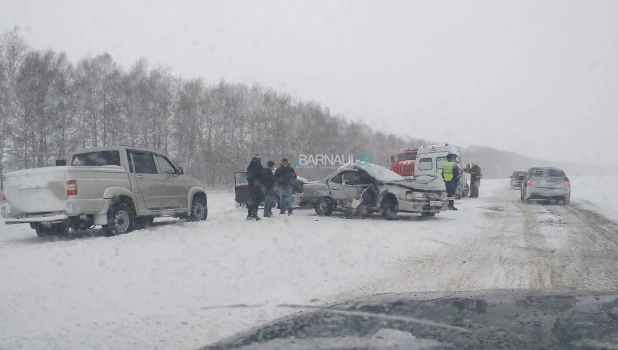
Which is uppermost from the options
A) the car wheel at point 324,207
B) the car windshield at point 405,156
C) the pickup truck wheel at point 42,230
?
the car windshield at point 405,156

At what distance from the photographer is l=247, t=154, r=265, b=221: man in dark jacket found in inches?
524

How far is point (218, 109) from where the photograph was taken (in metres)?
50.2

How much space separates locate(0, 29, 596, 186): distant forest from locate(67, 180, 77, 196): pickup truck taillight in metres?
20.3

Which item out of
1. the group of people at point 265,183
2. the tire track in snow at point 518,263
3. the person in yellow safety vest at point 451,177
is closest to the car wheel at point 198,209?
the group of people at point 265,183

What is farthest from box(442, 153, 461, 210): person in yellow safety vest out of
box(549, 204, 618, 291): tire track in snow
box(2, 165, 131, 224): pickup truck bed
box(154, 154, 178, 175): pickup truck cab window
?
box(2, 165, 131, 224): pickup truck bed

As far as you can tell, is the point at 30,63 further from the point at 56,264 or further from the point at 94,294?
the point at 94,294

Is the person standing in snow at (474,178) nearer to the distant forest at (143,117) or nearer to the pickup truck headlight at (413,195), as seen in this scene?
the distant forest at (143,117)

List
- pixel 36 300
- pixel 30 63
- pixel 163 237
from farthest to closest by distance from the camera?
1. pixel 30 63
2. pixel 163 237
3. pixel 36 300

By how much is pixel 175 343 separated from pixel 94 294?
211 centimetres

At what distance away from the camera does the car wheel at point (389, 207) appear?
1341 cm

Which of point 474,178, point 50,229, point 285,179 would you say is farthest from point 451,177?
point 50,229

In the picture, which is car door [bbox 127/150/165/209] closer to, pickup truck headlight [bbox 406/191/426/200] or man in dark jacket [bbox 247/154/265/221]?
man in dark jacket [bbox 247/154/265/221]

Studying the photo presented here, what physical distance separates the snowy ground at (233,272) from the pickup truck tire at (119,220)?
0.34 meters

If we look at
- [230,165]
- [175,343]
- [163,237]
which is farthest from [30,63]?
[175,343]
